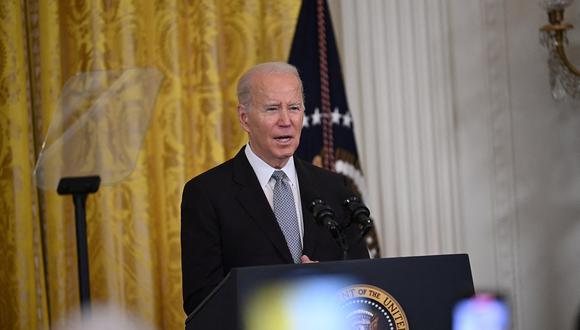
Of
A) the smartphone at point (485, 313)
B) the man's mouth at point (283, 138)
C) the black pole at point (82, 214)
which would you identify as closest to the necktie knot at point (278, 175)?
the man's mouth at point (283, 138)

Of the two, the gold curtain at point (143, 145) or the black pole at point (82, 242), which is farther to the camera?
the gold curtain at point (143, 145)

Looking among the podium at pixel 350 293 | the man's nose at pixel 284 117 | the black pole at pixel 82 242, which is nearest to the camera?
the podium at pixel 350 293

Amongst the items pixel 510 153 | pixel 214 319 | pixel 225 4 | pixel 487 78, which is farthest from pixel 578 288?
pixel 214 319

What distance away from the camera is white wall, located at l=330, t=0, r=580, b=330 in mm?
4836

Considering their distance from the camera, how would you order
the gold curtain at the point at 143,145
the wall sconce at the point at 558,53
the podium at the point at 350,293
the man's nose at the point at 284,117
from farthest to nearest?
the gold curtain at the point at 143,145
the wall sconce at the point at 558,53
the man's nose at the point at 284,117
the podium at the point at 350,293

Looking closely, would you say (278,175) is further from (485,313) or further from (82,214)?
(485,313)

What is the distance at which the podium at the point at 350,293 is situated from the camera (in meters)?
1.86

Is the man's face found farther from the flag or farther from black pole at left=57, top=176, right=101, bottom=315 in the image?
the flag

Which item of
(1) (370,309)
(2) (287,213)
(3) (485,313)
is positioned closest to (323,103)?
(2) (287,213)

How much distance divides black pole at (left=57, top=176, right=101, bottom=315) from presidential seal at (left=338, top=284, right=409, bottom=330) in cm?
160

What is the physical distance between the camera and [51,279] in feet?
15.2

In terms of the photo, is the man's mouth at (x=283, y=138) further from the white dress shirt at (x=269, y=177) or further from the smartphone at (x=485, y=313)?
the smartphone at (x=485, y=313)

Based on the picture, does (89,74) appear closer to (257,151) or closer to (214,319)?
(257,151)

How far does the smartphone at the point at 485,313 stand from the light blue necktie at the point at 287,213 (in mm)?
1700
